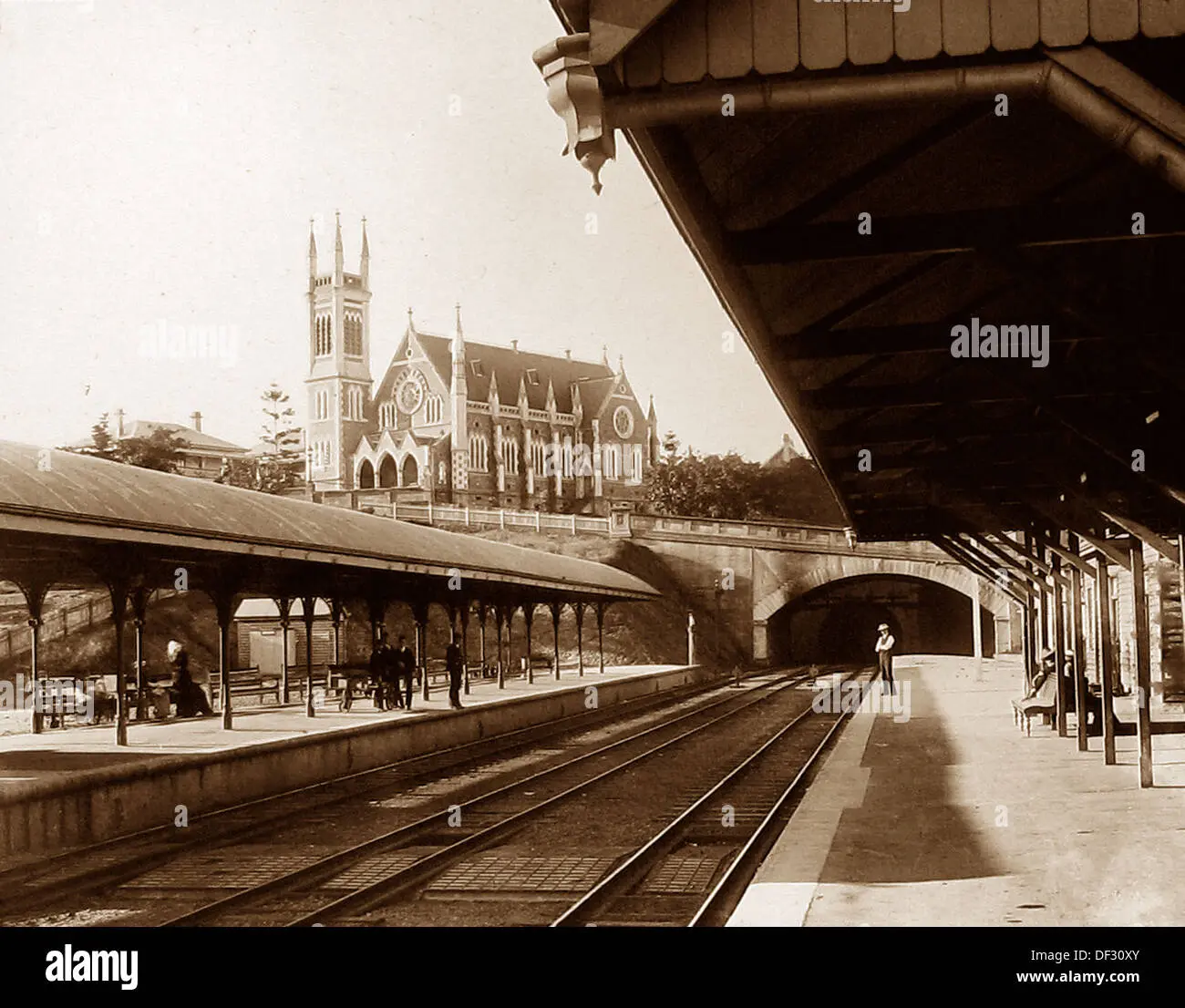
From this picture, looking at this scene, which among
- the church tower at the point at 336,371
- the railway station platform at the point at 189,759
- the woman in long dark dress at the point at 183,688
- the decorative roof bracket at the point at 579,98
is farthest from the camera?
the church tower at the point at 336,371

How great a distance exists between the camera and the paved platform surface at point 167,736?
42.3 feet

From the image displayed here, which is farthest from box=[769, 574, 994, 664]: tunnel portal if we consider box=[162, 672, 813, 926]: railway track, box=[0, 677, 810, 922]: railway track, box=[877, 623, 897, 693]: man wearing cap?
box=[162, 672, 813, 926]: railway track

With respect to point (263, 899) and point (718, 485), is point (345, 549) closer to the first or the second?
point (263, 899)

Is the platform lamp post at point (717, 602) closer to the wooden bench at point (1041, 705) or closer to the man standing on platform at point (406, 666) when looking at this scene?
the man standing on platform at point (406, 666)

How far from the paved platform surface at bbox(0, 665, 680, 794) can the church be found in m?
58.1

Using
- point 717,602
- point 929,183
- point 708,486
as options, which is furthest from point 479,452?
point 929,183

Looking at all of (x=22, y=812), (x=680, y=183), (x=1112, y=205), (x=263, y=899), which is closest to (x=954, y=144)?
(x=1112, y=205)

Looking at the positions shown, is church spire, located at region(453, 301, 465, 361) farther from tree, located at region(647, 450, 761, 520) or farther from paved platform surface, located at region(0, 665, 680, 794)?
paved platform surface, located at region(0, 665, 680, 794)

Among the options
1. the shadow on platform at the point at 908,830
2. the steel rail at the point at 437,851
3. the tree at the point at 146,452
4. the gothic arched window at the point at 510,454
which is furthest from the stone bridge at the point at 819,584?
the shadow on platform at the point at 908,830

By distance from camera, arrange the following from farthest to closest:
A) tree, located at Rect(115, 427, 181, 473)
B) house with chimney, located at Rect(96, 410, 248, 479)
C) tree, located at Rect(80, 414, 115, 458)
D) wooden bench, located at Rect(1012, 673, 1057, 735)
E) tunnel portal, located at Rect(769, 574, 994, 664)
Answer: tunnel portal, located at Rect(769, 574, 994, 664), house with chimney, located at Rect(96, 410, 248, 479), tree, located at Rect(115, 427, 181, 473), tree, located at Rect(80, 414, 115, 458), wooden bench, located at Rect(1012, 673, 1057, 735)

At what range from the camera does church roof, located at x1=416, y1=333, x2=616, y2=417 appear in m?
90.8

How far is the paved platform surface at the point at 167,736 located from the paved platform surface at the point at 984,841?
6.20 meters

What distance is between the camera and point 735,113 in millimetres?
4391

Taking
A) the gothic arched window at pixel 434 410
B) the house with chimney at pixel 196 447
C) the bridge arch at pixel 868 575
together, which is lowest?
the bridge arch at pixel 868 575
